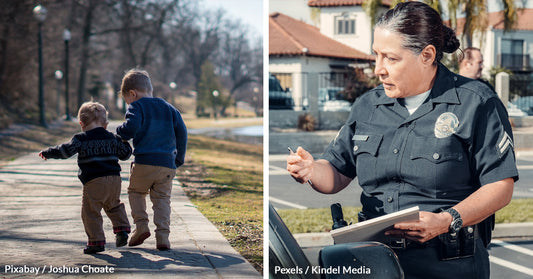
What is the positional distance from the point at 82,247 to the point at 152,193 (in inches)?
20.5

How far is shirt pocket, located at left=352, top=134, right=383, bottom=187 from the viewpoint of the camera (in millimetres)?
1900

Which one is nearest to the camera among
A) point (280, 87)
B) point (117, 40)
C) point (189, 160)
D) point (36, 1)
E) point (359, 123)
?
point (359, 123)

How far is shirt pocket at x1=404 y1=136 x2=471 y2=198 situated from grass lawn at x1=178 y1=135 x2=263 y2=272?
1.69m

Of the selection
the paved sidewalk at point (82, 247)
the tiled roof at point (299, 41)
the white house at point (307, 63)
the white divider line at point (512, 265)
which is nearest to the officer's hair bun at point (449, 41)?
the paved sidewalk at point (82, 247)

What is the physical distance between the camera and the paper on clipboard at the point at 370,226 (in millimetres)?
1648

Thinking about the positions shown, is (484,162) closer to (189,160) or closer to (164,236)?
(164,236)

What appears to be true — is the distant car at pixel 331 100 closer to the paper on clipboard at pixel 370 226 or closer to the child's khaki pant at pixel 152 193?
the child's khaki pant at pixel 152 193

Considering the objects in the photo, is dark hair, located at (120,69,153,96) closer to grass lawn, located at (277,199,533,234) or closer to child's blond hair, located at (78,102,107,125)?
child's blond hair, located at (78,102,107,125)

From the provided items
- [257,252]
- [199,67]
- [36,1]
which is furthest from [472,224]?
[199,67]

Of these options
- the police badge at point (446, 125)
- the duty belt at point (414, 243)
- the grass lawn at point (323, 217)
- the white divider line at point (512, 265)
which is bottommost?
the white divider line at point (512, 265)

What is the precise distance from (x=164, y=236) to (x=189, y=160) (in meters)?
7.35

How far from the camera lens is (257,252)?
12.1ft

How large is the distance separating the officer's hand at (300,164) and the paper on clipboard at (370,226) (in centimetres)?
25

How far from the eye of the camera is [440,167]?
5.83ft
